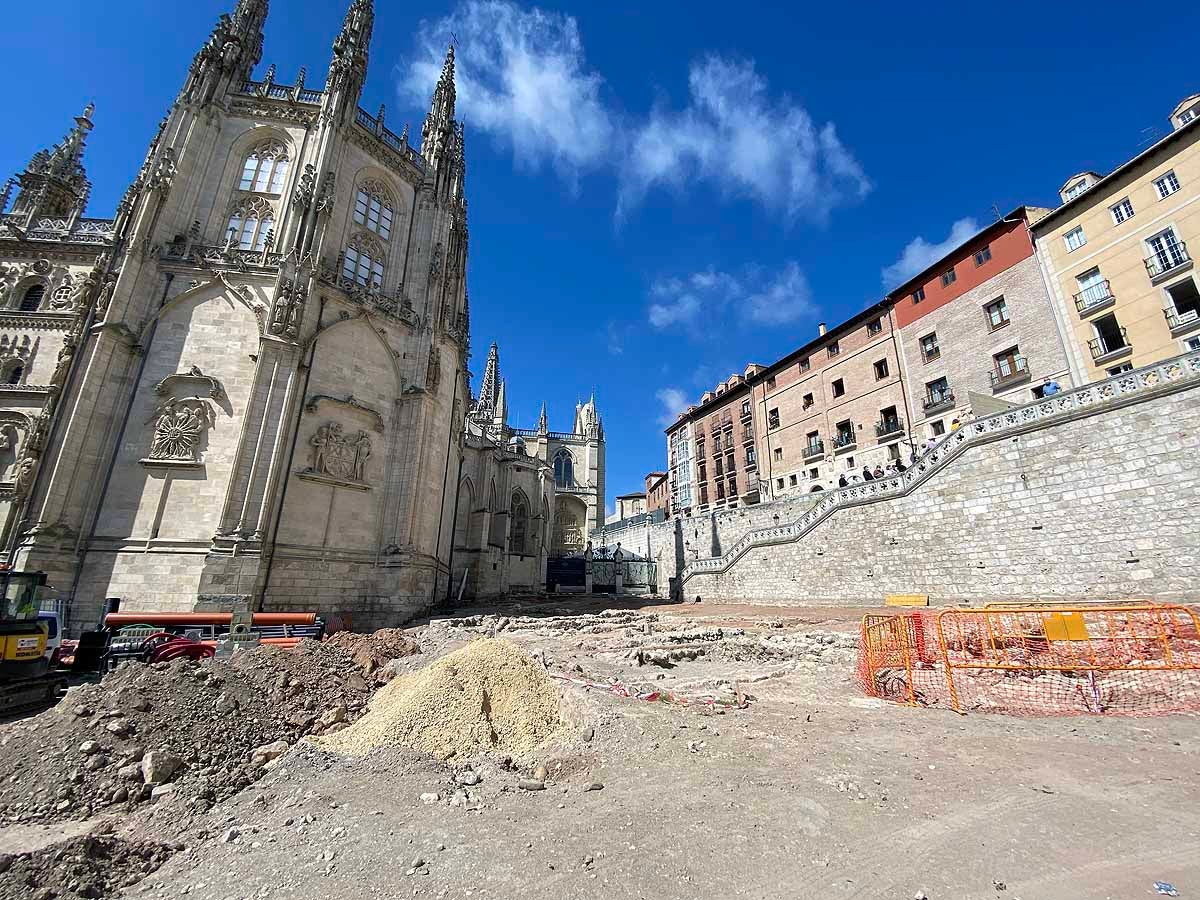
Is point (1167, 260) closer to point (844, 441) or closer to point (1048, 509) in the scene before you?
point (1048, 509)

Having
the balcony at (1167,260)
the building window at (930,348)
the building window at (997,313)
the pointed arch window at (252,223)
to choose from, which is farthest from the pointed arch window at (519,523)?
the balcony at (1167,260)

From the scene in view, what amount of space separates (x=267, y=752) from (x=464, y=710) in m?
2.17

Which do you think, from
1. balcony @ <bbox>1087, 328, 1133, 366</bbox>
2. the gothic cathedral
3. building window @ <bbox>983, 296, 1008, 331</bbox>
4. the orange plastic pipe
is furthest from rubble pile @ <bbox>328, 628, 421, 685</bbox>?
building window @ <bbox>983, 296, 1008, 331</bbox>

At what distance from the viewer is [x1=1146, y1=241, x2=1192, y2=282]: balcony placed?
1861cm

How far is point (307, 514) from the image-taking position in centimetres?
1681

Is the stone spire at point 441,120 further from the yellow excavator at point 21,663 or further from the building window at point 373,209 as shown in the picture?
the yellow excavator at point 21,663

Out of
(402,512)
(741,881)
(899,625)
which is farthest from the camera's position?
(402,512)

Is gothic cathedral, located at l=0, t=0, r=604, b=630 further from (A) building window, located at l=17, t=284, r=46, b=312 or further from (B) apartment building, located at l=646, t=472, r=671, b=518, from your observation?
(B) apartment building, located at l=646, t=472, r=671, b=518

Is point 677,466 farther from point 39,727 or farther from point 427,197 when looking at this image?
point 39,727

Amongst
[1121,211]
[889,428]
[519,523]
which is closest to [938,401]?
[889,428]

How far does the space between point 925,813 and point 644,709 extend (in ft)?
11.7

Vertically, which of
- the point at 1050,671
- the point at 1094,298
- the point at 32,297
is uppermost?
the point at 1094,298

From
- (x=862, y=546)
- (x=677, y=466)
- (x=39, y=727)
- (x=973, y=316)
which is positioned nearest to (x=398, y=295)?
(x=39, y=727)

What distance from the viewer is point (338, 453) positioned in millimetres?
17812
